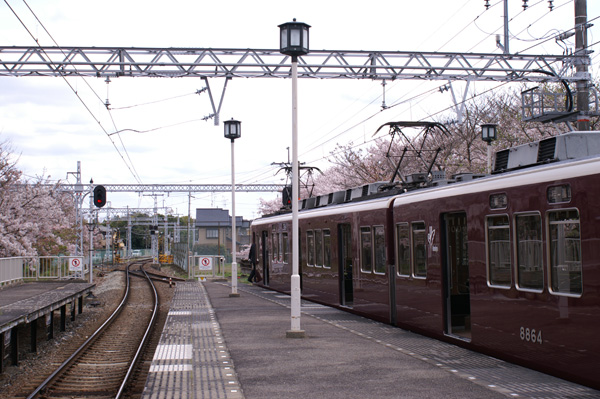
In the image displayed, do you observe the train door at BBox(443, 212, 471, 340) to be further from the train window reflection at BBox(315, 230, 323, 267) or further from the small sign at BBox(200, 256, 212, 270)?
the small sign at BBox(200, 256, 212, 270)

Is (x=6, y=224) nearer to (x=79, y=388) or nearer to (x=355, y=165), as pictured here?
(x=355, y=165)

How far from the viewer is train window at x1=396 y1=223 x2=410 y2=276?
491 inches

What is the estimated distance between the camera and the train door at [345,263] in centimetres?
1639

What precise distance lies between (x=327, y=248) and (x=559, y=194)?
10044mm

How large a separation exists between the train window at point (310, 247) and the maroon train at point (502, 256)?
364 cm

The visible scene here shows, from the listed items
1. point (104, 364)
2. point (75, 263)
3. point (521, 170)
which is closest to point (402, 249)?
point (521, 170)

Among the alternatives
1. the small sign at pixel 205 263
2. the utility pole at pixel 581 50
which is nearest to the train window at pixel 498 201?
the utility pole at pixel 581 50

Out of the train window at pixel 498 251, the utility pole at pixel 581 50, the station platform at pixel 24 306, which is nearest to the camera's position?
the train window at pixel 498 251

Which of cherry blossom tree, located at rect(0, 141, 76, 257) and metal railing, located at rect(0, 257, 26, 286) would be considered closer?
metal railing, located at rect(0, 257, 26, 286)

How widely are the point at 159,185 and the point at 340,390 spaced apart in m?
64.9

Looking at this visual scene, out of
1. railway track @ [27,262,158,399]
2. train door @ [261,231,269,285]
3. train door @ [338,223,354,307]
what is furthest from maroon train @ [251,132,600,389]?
train door @ [261,231,269,285]

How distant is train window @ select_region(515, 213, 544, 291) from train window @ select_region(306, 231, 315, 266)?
10.3 metres

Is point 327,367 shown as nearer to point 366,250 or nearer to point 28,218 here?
point 366,250

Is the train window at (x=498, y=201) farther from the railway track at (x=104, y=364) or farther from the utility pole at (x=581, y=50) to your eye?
the utility pole at (x=581, y=50)
